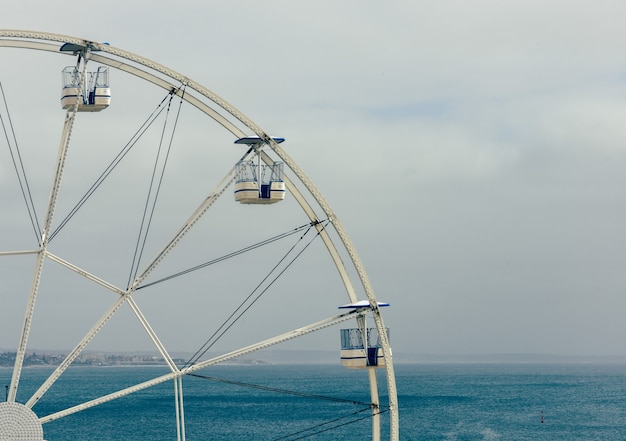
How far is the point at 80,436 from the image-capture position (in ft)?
488

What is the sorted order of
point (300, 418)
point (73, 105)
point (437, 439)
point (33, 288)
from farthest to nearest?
point (300, 418) < point (437, 439) < point (73, 105) < point (33, 288)

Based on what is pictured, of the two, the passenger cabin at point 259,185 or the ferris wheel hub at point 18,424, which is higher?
the passenger cabin at point 259,185

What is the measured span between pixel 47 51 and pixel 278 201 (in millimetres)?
11285

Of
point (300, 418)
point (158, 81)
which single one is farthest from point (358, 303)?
point (300, 418)

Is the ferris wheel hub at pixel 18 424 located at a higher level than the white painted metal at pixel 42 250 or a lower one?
lower

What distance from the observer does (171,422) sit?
565ft

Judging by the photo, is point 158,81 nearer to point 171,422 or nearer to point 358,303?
point 358,303

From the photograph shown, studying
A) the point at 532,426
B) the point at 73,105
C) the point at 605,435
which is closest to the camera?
the point at 73,105

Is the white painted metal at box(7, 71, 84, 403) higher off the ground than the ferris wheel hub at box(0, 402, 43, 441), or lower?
higher

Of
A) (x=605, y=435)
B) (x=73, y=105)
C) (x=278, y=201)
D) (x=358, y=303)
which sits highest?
(x=73, y=105)

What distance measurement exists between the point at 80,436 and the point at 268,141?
354 ft

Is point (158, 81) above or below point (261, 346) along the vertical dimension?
above

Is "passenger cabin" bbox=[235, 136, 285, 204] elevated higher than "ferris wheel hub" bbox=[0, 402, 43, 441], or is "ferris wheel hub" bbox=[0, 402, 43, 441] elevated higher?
"passenger cabin" bbox=[235, 136, 285, 204]

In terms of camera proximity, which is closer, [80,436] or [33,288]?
[33,288]
